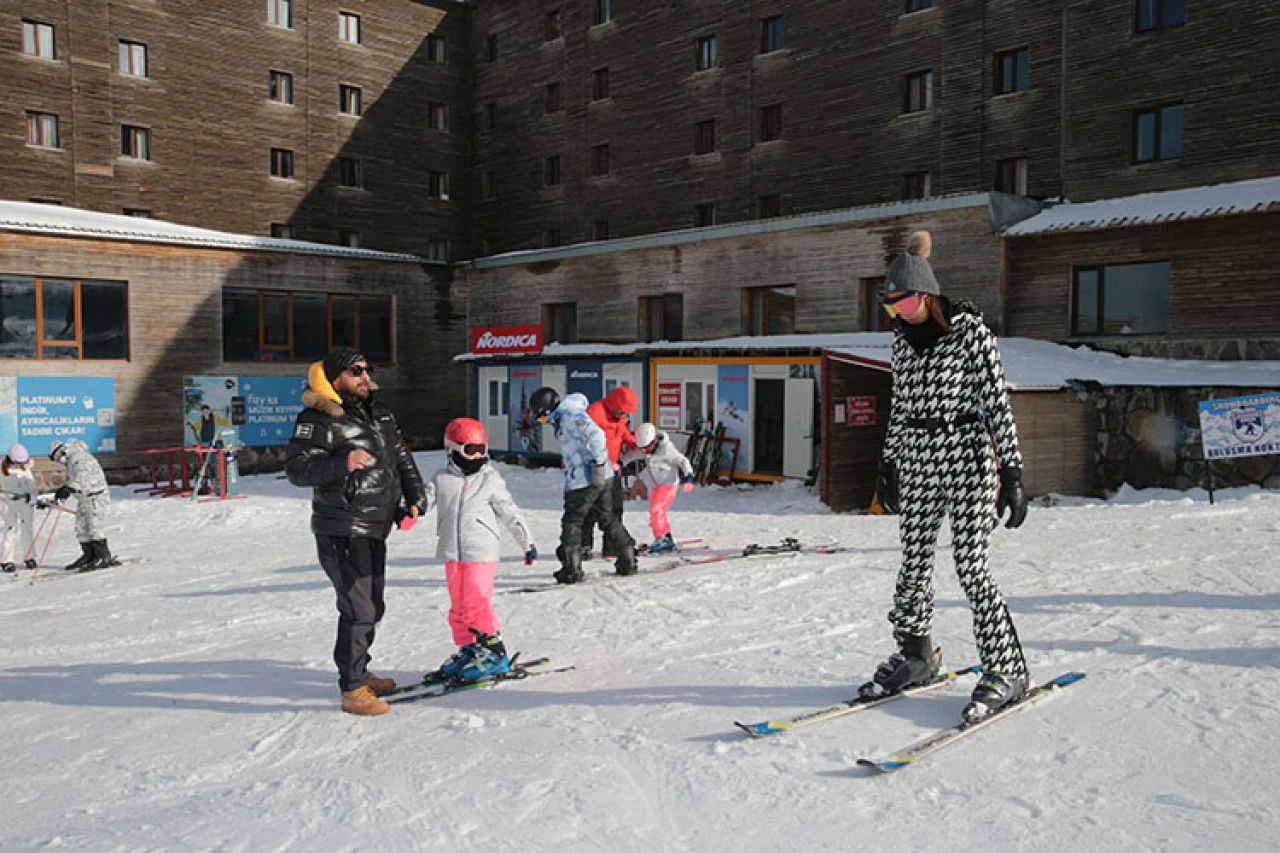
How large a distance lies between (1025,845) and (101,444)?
23447 mm

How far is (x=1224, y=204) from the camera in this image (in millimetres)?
17844

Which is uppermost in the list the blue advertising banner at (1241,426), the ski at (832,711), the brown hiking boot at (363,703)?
the blue advertising banner at (1241,426)

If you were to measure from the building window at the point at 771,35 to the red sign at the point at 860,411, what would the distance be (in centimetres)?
1878

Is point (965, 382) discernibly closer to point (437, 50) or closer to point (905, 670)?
point (905, 670)

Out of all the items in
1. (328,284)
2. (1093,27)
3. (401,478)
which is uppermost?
(1093,27)

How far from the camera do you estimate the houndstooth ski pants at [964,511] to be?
461cm

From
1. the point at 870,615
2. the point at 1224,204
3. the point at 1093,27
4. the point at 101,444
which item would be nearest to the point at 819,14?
the point at 1093,27

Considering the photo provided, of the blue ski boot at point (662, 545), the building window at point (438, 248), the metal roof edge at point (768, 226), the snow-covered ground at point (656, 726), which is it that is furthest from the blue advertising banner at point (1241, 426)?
the building window at point (438, 248)

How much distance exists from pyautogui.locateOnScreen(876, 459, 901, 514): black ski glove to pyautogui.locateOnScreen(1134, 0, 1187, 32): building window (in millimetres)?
21285

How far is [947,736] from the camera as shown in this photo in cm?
432

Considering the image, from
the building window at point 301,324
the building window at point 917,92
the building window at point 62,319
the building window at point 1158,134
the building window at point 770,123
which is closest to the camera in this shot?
the building window at point 62,319

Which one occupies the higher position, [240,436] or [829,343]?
[829,343]

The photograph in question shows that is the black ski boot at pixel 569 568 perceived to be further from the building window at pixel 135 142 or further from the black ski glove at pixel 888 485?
the building window at pixel 135 142

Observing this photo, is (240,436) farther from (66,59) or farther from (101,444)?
(66,59)
